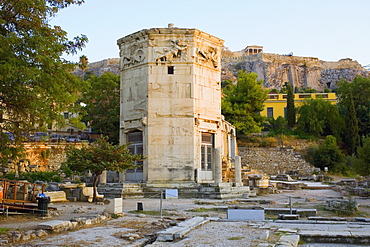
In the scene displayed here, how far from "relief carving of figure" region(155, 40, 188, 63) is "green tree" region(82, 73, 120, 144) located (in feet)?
62.1

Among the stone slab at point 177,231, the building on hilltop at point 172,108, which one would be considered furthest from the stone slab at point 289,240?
the building on hilltop at point 172,108

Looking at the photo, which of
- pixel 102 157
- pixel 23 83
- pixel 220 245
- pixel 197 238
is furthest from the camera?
pixel 102 157

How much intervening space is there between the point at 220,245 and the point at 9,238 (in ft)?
13.4

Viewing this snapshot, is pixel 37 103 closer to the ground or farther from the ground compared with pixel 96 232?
farther from the ground

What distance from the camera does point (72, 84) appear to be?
12195 millimetres

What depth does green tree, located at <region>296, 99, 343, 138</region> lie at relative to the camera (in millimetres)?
51219

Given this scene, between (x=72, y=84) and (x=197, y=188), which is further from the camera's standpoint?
(x=197, y=188)

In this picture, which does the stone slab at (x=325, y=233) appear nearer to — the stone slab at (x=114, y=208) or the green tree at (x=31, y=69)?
the stone slab at (x=114, y=208)

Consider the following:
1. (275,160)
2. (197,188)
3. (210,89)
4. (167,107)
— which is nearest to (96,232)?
(197,188)

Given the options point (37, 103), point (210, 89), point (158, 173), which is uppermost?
point (210, 89)

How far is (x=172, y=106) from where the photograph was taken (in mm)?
21250

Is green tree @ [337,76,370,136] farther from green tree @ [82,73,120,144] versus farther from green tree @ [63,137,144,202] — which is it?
green tree @ [63,137,144,202]

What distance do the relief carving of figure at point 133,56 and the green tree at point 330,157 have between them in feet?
92.8

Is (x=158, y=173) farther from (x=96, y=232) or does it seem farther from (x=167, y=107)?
(x=96, y=232)
